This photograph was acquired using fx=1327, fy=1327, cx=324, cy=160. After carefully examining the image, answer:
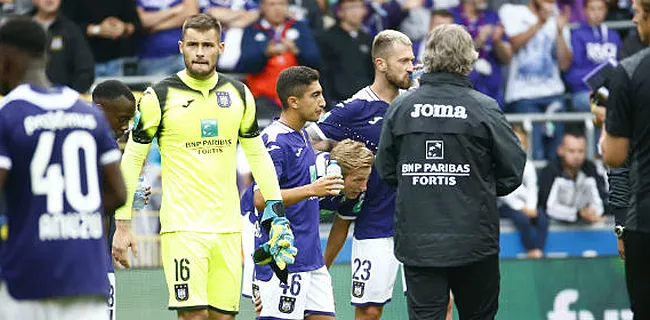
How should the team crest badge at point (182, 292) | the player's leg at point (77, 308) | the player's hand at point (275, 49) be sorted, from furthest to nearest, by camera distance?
the player's hand at point (275, 49) → the team crest badge at point (182, 292) → the player's leg at point (77, 308)

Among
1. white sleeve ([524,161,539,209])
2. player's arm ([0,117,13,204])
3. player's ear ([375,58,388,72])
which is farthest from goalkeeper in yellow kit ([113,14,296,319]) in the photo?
white sleeve ([524,161,539,209])

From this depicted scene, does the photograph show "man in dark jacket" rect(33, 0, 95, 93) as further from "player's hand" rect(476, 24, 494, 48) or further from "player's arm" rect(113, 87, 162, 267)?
"player's arm" rect(113, 87, 162, 267)

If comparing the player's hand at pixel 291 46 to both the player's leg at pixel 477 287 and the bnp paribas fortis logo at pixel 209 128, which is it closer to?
the bnp paribas fortis logo at pixel 209 128

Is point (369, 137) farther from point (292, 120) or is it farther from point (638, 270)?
point (638, 270)

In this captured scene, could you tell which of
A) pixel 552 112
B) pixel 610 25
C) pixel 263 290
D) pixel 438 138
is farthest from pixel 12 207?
pixel 610 25

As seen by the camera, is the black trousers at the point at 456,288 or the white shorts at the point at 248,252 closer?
the black trousers at the point at 456,288

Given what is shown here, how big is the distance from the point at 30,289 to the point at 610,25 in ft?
41.2

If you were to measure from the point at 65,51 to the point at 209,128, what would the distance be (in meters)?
5.30

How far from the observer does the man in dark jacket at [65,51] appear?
13898mm

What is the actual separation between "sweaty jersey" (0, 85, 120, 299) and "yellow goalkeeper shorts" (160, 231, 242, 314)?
9.16ft

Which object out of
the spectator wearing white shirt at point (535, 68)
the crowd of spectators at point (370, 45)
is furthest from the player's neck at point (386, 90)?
the spectator wearing white shirt at point (535, 68)

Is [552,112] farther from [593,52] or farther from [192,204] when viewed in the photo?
[192,204]

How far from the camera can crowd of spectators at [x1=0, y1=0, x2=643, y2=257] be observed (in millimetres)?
14531

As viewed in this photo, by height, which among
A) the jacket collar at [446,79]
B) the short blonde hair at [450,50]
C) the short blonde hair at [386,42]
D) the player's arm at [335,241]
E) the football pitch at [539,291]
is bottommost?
the football pitch at [539,291]
